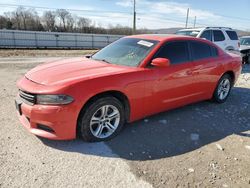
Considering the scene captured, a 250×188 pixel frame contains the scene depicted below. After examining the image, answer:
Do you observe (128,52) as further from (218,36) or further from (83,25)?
(83,25)

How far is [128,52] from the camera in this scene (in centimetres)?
437

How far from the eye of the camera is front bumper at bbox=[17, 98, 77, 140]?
3141 millimetres

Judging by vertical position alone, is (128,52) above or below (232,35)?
below

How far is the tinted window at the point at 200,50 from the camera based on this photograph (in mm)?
4882

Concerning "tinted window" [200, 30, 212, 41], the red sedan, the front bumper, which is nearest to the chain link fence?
"tinted window" [200, 30, 212, 41]

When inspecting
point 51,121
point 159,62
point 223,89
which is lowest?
point 223,89

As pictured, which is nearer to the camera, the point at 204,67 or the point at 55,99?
the point at 55,99

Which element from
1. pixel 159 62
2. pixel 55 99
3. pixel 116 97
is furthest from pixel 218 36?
pixel 55 99

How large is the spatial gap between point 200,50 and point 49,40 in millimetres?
23840

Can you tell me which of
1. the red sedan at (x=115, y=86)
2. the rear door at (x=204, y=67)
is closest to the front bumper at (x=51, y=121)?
the red sedan at (x=115, y=86)

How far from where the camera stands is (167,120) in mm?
4559

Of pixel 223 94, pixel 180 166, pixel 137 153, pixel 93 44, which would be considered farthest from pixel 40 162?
pixel 93 44

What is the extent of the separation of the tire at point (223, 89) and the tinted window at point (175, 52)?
1.47 meters

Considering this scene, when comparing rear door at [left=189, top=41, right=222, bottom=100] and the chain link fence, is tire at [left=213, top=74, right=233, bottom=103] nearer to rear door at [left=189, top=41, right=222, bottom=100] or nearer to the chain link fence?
rear door at [left=189, top=41, right=222, bottom=100]
